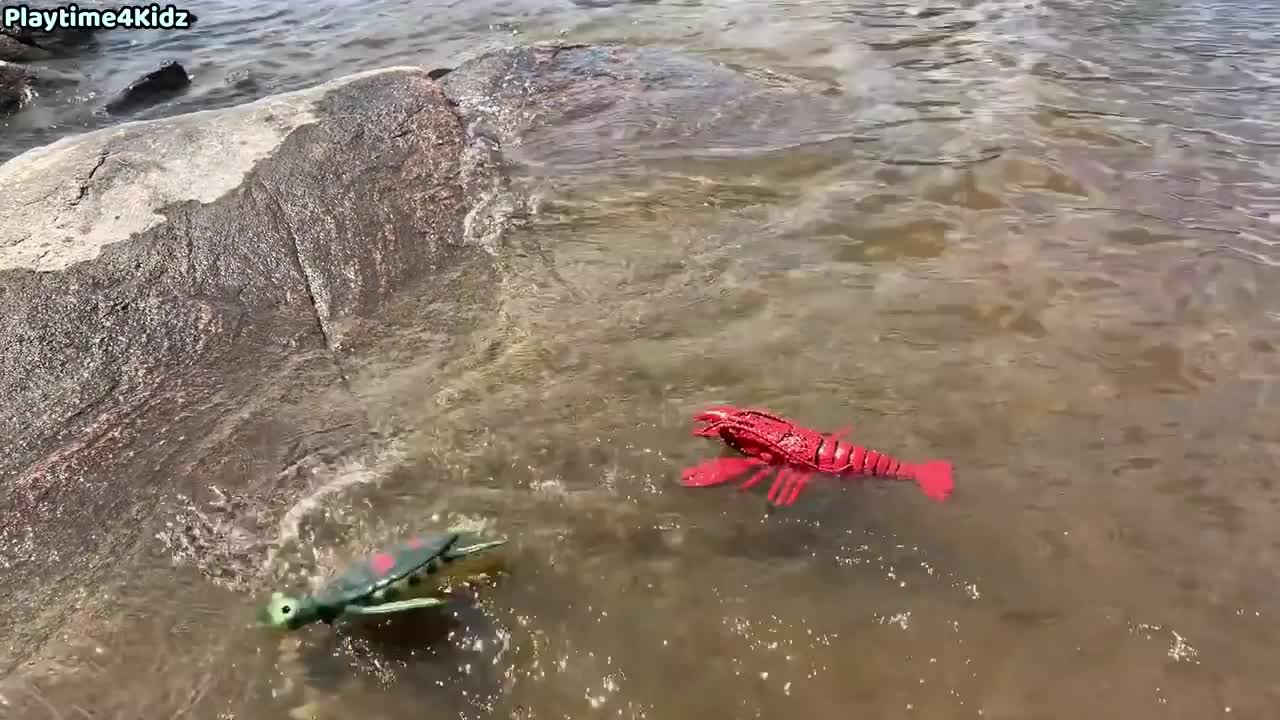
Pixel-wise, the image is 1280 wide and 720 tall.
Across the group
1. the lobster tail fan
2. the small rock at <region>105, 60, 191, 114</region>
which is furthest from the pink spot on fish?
the small rock at <region>105, 60, 191, 114</region>

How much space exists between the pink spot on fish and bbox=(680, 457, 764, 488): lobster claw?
1.19m

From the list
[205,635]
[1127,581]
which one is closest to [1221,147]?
[1127,581]

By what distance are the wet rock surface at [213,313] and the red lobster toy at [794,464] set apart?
149cm

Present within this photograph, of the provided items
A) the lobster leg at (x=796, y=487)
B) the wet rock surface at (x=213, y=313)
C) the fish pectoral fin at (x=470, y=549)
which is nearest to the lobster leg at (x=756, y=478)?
the lobster leg at (x=796, y=487)

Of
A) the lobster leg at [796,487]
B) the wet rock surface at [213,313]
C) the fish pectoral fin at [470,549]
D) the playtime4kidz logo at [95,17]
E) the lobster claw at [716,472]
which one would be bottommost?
the lobster leg at [796,487]

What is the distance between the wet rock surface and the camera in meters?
3.21

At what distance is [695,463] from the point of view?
3535mm

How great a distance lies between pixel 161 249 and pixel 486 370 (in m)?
1.93

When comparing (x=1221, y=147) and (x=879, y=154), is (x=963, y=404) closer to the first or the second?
(x=879, y=154)

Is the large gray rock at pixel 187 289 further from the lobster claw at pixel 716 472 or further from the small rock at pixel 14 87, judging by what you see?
the small rock at pixel 14 87

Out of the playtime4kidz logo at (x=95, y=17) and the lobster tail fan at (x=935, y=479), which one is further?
the playtime4kidz logo at (x=95, y=17)

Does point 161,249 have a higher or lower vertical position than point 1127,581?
higher

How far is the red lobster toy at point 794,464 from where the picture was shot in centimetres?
342

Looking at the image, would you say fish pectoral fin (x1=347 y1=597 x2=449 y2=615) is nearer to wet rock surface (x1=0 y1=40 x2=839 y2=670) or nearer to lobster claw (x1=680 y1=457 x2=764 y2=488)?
wet rock surface (x1=0 y1=40 x2=839 y2=670)
